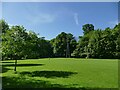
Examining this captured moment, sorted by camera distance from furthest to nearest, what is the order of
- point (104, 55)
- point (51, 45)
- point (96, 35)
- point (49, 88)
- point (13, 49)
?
1. point (51, 45)
2. point (96, 35)
3. point (104, 55)
4. point (13, 49)
5. point (49, 88)

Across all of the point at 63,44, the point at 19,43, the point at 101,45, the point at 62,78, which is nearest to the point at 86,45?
the point at 101,45

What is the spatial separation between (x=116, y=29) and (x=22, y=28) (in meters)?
53.3

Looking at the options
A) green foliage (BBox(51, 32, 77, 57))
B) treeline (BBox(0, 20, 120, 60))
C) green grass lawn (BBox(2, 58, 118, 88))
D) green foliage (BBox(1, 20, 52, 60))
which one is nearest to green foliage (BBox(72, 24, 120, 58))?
treeline (BBox(0, 20, 120, 60))

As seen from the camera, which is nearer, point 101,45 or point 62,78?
point 62,78

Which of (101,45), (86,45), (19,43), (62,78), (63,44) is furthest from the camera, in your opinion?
(63,44)

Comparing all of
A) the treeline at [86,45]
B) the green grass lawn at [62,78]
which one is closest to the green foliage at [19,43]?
the green grass lawn at [62,78]

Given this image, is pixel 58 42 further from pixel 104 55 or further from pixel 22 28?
pixel 22 28

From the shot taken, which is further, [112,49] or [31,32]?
[112,49]

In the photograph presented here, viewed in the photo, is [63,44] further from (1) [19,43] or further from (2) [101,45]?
(1) [19,43]

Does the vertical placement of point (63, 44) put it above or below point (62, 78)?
above

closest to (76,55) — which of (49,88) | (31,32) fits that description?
(31,32)

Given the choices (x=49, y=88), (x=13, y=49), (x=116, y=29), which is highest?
(x=116, y=29)

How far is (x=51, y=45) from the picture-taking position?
86.2m

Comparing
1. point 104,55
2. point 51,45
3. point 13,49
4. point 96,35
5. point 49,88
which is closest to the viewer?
point 49,88
